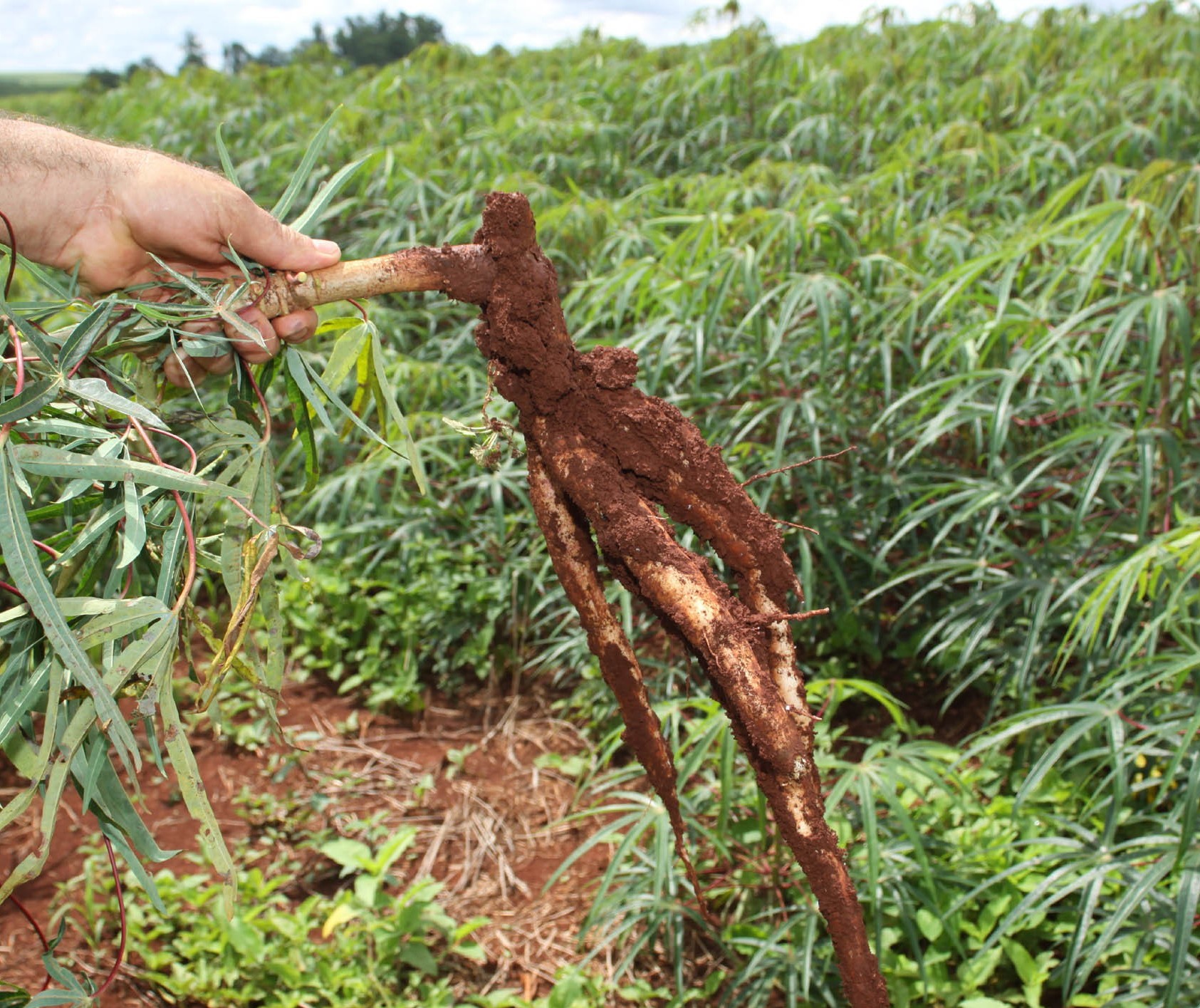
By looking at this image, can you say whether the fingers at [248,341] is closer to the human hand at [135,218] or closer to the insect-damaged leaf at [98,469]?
the human hand at [135,218]

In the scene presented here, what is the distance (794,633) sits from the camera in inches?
90.9

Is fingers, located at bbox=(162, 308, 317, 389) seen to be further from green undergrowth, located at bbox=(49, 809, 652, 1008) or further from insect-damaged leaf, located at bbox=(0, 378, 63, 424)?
green undergrowth, located at bbox=(49, 809, 652, 1008)

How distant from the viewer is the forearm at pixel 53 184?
1076 mm

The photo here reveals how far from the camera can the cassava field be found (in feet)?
4.70

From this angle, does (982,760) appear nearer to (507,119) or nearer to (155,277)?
(155,277)

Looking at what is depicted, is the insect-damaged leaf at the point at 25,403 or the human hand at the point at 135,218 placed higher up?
the human hand at the point at 135,218

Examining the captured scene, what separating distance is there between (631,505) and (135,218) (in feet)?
2.26

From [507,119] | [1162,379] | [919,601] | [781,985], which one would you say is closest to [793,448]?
[919,601]

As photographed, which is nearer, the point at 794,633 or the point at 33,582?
the point at 33,582

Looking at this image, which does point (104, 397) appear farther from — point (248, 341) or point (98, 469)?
point (248, 341)

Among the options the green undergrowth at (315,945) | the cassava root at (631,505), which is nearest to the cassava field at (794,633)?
the green undergrowth at (315,945)

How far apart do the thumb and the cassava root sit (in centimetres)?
2

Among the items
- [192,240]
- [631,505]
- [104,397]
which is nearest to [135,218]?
[192,240]

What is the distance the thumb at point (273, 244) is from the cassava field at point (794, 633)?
4 centimetres
